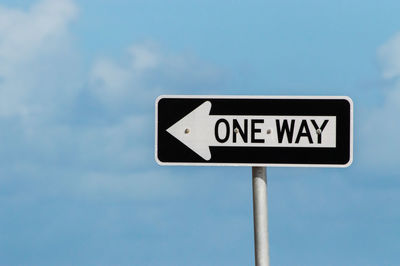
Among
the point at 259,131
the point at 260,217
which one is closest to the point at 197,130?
the point at 259,131

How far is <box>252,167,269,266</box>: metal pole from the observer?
32.7 feet

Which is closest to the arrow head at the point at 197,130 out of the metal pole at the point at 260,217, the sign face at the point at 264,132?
the sign face at the point at 264,132

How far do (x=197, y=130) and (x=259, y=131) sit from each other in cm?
46

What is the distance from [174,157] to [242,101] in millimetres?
651

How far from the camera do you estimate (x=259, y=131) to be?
993 centimetres

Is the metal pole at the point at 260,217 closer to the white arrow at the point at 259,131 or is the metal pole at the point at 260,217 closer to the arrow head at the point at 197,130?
the white arrow at the point at 259,131

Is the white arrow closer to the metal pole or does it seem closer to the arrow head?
the arrow head

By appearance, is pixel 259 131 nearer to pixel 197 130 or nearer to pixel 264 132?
pixel 264 132

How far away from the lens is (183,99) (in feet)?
32.8

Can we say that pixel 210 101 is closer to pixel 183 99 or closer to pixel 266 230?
pixel 183 99

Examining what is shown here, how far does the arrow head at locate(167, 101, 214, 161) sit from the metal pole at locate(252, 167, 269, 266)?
400mm

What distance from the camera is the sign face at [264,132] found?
990 cm

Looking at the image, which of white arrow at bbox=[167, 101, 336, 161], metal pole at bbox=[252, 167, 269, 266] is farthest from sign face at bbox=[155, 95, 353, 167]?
metal pole at bbox=[252, 167, 269, 266]

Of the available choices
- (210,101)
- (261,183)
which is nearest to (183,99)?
(210,101)
